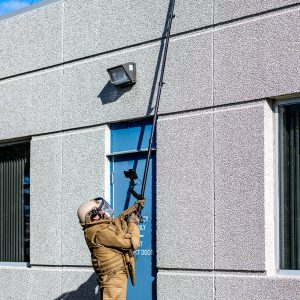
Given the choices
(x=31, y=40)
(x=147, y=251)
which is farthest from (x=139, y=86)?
(x=31, y=40)

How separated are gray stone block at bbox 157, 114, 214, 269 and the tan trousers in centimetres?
98

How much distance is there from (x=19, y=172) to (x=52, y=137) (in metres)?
1.21

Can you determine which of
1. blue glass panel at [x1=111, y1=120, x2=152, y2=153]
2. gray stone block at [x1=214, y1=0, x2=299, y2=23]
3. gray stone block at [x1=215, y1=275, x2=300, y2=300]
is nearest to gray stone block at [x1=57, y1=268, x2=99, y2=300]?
blue glass panel at [x1=111, y1=120, x2=152, y2=153]

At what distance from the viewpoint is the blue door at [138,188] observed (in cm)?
1054

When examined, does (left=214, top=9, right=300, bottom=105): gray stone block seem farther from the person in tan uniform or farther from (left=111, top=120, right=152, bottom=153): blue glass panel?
the person in tan uniform

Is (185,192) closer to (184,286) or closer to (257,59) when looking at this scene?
(184,286)

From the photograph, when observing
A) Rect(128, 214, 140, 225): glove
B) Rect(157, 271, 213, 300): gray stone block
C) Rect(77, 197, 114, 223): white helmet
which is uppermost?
Rect(77, 197, 114, 223): white helmet

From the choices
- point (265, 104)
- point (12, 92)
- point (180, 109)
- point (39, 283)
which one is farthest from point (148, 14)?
point (39, 283)

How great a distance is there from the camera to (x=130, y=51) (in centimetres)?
1095

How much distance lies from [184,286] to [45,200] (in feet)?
9.93

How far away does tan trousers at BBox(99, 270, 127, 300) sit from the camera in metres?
9.20

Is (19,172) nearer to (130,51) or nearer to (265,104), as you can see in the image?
(130,51)

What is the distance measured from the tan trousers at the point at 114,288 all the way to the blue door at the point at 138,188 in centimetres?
123

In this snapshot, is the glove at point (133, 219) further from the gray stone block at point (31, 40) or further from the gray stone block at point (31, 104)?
the gray stone block at point (31, 40)
